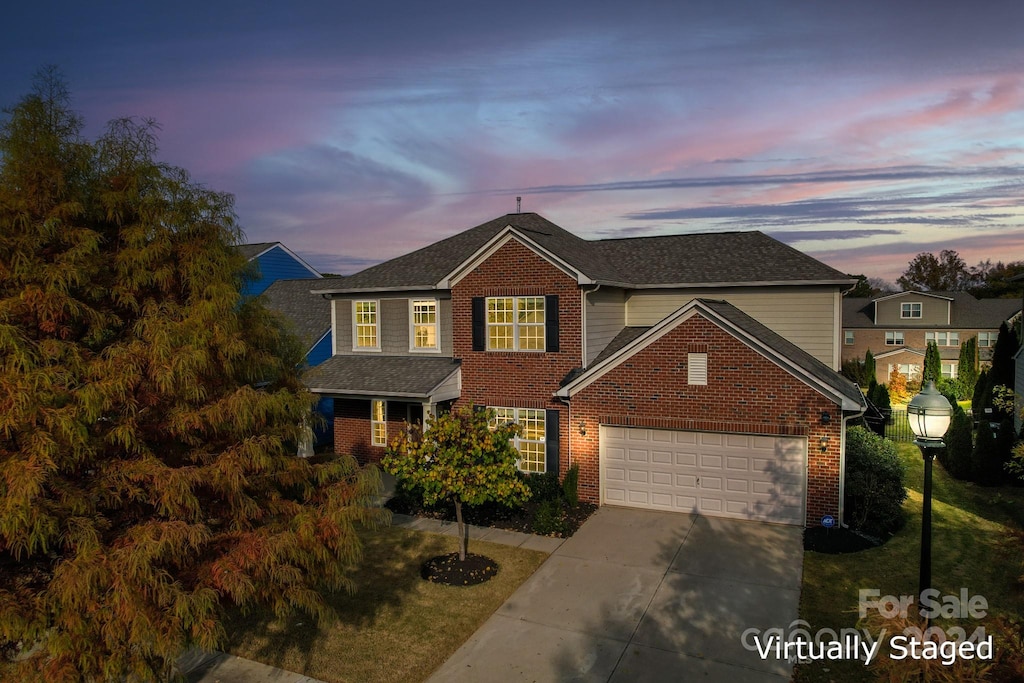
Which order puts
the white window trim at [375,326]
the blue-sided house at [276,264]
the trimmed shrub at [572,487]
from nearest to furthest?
the trimmed shrub at [572,487], the white window trim at [375,326], the blue-sided house at [276,264]

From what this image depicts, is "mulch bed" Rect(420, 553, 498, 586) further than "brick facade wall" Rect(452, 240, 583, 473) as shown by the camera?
No

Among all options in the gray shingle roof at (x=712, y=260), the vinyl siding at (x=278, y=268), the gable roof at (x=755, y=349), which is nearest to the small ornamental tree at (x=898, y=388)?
the gray shingle roof at (x=712, y=260)

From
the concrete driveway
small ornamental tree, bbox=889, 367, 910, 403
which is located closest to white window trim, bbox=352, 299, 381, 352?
the concrete driveway

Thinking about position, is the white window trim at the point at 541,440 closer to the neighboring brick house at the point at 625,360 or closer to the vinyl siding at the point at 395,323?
the neighboring brick house at the point at 625,360

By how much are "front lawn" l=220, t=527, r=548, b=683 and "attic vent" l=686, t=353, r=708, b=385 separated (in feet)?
17.8

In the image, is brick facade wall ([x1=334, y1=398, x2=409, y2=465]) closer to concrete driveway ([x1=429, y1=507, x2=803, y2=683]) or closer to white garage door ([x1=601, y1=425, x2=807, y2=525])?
white garage door ([x1=601, y1=425, x2=807, y2=525])

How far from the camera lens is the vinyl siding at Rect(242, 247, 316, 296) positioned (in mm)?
32141

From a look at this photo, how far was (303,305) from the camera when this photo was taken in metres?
29.4

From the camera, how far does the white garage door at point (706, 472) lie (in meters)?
14.8

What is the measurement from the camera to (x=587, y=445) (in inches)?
659

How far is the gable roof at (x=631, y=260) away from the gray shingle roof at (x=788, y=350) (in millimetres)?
1394

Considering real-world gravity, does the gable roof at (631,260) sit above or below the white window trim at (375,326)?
above

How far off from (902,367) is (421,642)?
46648 mm

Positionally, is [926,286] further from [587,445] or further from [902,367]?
[587,445]
